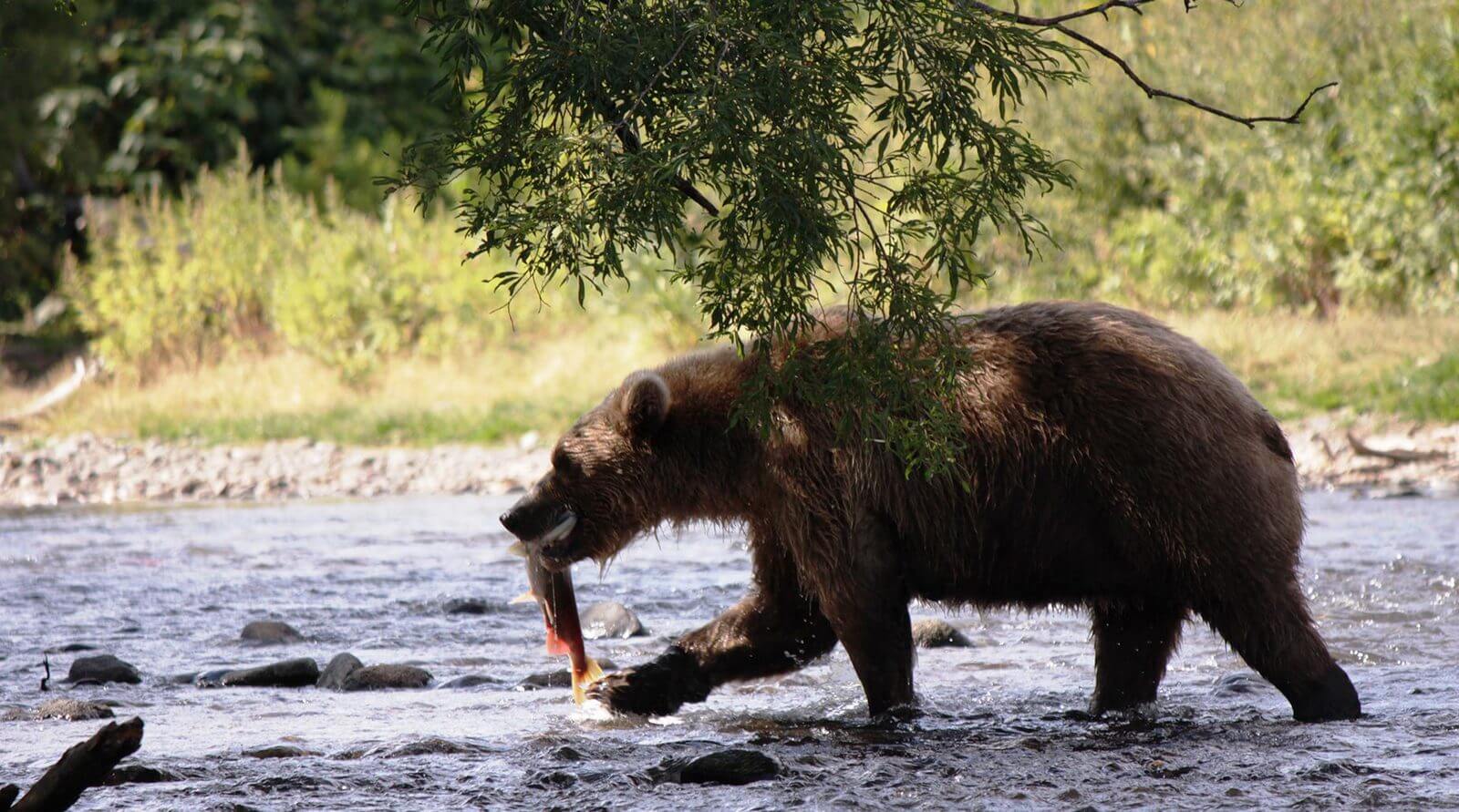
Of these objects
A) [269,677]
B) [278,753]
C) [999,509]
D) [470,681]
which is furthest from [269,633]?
[999,509]

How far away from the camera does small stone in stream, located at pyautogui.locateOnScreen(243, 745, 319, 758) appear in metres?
5.47

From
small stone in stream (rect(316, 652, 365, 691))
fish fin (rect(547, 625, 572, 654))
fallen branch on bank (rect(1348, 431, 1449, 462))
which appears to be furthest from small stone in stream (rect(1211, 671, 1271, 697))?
fallen branch on bank (rect(1348, 431, 1449, 462))

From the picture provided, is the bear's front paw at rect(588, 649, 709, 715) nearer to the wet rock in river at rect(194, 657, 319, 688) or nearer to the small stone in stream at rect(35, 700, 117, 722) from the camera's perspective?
the wet rock in river at rect(194, 657, 319, 688)

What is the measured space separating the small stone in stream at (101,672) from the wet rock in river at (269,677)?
0.29 meters

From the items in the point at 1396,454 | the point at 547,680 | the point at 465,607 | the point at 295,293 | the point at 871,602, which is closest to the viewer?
the point at 871,602

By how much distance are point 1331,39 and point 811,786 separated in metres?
15.6

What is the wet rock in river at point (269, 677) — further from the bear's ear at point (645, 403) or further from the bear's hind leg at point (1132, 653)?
the bear's hind leg at point (1132, 653)

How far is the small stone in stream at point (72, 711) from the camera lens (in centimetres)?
614

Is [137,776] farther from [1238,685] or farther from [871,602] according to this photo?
[1238,685]

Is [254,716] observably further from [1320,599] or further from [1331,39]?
[1331,39]

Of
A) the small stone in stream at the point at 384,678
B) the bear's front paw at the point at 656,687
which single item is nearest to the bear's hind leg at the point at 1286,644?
the bear's front paw at the point at 656,687

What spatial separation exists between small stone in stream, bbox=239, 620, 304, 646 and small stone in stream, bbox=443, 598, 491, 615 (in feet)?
3.32

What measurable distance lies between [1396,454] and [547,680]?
8.96 meters

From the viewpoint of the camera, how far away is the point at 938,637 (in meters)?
7.92
